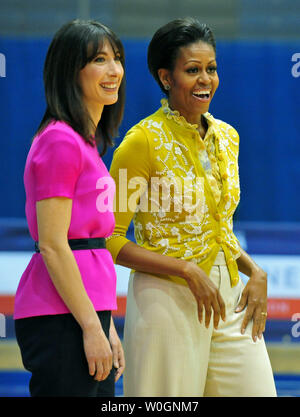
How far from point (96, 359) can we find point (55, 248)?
25 cm

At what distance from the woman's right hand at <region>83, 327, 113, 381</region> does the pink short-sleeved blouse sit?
0.07m

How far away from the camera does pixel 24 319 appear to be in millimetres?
1542

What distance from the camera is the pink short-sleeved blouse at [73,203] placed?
4.92 feet

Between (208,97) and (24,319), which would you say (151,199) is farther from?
(24,319)

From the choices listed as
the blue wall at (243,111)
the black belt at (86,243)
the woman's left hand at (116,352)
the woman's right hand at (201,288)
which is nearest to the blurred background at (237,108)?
the blue wall at (243,111)

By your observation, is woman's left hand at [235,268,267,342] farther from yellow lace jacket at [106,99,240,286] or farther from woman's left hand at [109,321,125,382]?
woman's left hand at [109,321,125,382]

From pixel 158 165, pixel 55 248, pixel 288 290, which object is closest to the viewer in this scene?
pixel 55 248

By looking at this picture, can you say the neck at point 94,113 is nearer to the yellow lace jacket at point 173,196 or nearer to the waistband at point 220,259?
the yellow lace jacket at point 173,196

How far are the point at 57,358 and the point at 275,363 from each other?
92.7 inches

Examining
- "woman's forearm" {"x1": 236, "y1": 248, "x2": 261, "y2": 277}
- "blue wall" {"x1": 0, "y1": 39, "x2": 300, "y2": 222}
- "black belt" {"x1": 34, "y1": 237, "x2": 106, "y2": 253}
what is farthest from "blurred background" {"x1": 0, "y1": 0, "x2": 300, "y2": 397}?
"black belt" {"x1": 34, "y1": 237, "x2": 106, "y2": 253}

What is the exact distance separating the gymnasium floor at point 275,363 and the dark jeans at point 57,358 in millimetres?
2085

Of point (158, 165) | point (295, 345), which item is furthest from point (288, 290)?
point (158, 165)

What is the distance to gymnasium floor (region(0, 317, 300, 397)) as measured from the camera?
360 cm

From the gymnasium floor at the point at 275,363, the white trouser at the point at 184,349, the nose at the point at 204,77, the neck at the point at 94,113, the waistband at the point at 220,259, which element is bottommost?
the gymnasium floor at the point at 275,363
